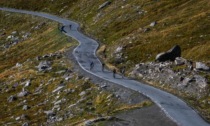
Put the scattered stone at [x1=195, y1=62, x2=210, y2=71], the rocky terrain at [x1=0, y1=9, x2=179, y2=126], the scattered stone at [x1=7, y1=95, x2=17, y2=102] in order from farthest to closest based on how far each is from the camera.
Result: the scattered stone at [x1=7, y1=95, x2=17, y2=102] → the scattered stone at [x1=195, y1=62, x2=210, y2=71] → the rocky terrain at [x1=0, y1=9, x2=179, y2=126]

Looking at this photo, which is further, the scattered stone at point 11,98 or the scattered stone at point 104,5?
the scattered stone at point 104,5

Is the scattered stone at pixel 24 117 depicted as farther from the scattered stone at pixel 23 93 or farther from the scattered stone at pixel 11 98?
the scattered stone at pixel 23 93

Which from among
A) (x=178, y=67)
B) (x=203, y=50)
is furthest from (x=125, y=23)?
(x=178, y=67)

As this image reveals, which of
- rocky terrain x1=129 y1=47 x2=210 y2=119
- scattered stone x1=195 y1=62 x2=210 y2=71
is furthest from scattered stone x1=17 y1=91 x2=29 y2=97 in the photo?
scattered stone x1=195 y1=62 x2=210 y2=71

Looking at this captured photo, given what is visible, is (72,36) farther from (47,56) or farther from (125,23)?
(47,56)

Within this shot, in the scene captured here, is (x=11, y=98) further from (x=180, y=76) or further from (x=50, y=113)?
(x=180, y=76)

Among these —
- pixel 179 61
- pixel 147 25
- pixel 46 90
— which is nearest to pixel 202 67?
pixel 179 61

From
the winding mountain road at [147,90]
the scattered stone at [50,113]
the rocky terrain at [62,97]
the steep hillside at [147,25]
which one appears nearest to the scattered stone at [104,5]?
the steep hillside at [147,25]

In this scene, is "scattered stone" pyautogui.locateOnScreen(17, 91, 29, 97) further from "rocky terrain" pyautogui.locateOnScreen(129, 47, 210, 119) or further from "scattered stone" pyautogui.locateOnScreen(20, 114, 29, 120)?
"rocky terrain" pyautogui.locateOnScreen(129, 47, 210, 119)
